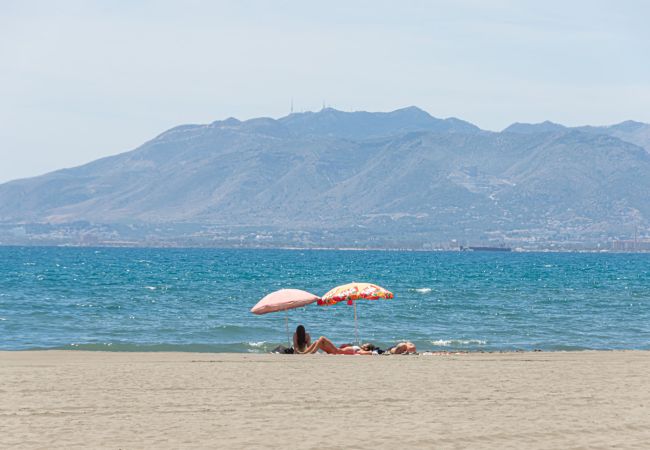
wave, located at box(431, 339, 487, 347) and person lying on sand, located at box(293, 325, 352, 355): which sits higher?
person lying on sand, located at box(293, 325, 352, 355)

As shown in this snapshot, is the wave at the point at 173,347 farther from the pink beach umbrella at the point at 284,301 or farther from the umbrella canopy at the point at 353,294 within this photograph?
the umbrella canopy at the point at 353,294

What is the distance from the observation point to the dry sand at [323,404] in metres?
14.1

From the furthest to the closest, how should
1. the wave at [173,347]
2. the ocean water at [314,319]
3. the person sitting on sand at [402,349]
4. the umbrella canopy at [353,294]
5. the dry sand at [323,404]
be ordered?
the ocean water at [314,319] → the wave at [173,347] → the umbrella canopy at [353,294] → the person sitting on sand at [402,349] → the dry sand at [323,404]

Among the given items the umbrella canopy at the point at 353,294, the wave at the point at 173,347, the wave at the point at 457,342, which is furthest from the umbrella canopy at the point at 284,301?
the wave at the point at 457,342

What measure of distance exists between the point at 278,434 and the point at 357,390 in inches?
192

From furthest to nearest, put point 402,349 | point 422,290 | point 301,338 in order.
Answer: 1. point 422,290
2. point 402,349
3. point 301,338

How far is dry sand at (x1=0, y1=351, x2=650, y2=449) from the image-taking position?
14148mm

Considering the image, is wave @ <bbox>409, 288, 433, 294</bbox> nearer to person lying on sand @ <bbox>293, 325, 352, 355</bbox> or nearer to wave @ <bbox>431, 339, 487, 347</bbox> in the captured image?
wave @ <bbox>431, 339, 487, 347</bbox>

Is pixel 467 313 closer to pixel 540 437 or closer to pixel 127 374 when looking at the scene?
pixel 127 374

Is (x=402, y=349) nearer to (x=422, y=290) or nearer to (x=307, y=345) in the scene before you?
(x=307, y=345)

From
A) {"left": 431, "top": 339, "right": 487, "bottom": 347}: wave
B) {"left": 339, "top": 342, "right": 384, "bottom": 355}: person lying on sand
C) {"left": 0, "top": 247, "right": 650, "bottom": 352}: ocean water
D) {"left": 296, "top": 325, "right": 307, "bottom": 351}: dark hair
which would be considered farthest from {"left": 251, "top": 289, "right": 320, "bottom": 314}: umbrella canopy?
{"left": 431, "top": 339, "right": 487, "bottom": 347}: wave

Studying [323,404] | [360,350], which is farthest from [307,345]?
[323,404]

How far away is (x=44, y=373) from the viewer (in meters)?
21.4

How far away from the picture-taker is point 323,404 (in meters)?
17.2
